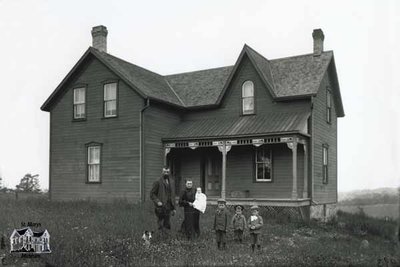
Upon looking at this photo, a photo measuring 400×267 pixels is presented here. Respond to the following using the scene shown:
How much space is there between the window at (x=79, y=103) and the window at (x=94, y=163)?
186 cm

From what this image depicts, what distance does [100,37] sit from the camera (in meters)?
26.0

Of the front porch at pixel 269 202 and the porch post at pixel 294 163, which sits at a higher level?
the porch post at pixel 294 163

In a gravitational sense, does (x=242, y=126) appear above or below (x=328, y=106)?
below

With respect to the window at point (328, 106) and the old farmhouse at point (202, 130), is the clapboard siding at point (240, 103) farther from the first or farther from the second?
the window at point (328, 106)

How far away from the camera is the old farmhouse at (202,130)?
2280 cm

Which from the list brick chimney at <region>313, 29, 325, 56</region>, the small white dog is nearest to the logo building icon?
the small white dog

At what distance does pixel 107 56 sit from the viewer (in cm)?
2498

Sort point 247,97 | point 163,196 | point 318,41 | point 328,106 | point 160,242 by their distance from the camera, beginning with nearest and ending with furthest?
point 160,242 → point 163,196 → point 247,97 → point 318,41 → point 328,106

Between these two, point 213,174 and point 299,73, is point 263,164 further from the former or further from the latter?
point 299,73

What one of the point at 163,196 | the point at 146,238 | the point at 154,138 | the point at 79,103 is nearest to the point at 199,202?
the point at 163,196

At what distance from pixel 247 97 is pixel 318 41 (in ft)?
15.9

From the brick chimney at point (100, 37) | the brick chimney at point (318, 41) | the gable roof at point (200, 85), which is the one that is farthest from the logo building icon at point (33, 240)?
the brick chimney at point (318, 41)

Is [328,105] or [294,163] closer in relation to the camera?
[294,163]

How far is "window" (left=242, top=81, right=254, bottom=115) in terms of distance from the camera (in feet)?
80.0
